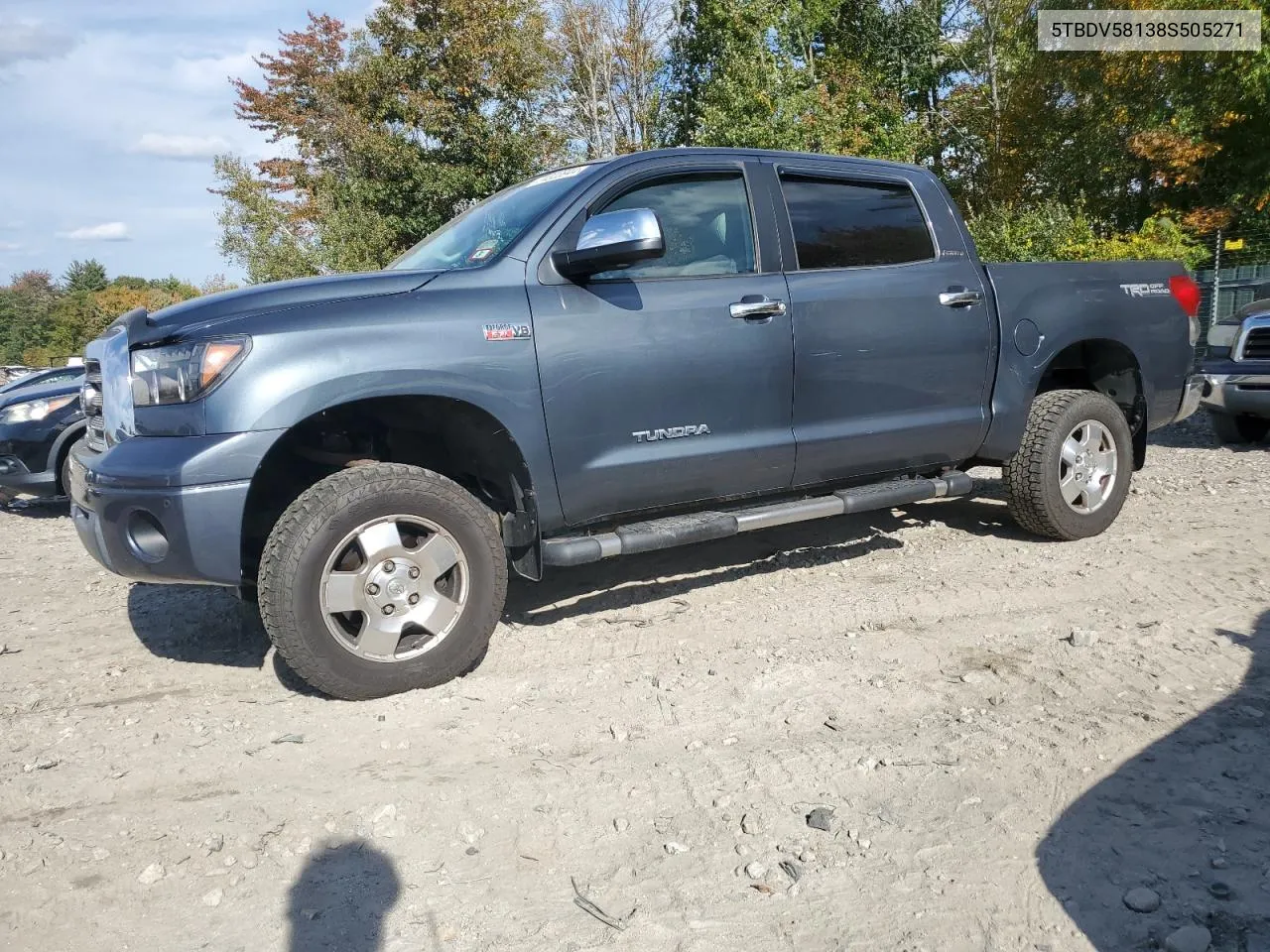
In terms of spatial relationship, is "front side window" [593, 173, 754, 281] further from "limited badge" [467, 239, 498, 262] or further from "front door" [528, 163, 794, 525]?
"limited badge" [467, 239, 498, 262]

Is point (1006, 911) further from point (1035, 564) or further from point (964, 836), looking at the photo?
point (1035, 564)

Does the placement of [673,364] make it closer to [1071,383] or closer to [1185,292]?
[1071,383]

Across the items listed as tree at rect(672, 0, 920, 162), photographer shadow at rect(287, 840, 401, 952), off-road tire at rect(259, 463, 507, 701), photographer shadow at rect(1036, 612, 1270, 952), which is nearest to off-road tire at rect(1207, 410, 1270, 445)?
photographer shadow at rect(1036, 612, 1270, 952)

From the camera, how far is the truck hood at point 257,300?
3.27 meters

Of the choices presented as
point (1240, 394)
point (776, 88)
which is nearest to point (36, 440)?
point (1240, 394)

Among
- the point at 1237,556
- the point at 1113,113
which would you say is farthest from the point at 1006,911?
the point at 1113,113

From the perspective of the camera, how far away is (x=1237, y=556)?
4789 millimetres

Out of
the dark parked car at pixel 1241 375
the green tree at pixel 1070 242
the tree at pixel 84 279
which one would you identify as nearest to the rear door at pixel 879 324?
the dark parked car at pixel 1241 375

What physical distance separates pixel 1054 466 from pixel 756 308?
2042mm

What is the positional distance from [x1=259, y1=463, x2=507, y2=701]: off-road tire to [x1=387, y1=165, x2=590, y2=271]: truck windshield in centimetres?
92

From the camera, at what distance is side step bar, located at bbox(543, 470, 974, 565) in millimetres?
3703

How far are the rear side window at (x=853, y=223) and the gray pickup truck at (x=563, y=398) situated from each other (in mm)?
16

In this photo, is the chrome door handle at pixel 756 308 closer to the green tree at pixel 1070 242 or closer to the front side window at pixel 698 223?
the front side window at pixel 698 223

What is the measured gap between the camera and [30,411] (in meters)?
7.75
